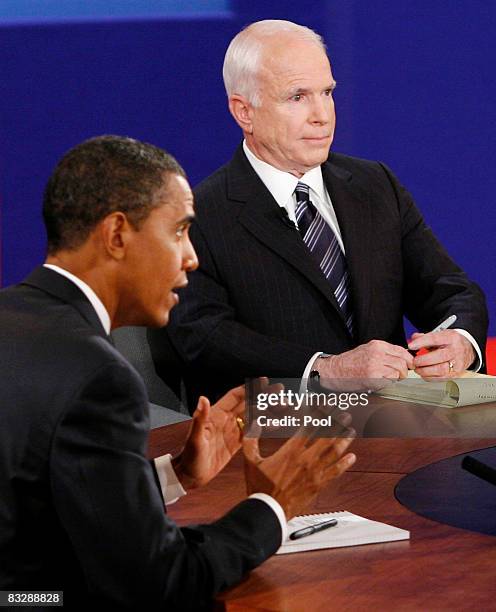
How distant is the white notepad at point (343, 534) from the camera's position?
1.51m

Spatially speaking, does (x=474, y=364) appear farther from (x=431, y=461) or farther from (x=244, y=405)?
(x=244, y=405)

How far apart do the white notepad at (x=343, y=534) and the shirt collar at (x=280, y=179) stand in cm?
126

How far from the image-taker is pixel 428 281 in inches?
112

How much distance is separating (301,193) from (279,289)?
257mm

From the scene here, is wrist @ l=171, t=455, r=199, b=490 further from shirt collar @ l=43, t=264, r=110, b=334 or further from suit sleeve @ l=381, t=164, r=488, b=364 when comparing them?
suit sleeve @ l=381, t=164, r=488, b=364

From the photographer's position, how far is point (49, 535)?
4.43ft

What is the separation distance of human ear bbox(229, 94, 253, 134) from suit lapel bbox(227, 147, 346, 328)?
148 millimetres

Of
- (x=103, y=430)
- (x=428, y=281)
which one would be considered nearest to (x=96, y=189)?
(x=103, y=430)

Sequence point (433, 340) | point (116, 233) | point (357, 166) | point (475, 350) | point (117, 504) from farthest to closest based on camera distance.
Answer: point (357, 166) → point (475, 350) → point (433, 340) → point (116, 233) → point (117, 504)

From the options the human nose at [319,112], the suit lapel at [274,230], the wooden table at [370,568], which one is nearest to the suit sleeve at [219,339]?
the suit lapel at [274,230]

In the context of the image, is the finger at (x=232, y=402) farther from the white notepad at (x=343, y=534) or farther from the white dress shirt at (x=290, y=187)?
the white dress shirt at (x=290, y=187)

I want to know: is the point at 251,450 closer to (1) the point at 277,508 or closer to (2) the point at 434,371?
(1) the point at 277,508

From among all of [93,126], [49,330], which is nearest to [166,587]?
[49,330]

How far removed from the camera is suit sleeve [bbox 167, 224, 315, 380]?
2568 millimetres
